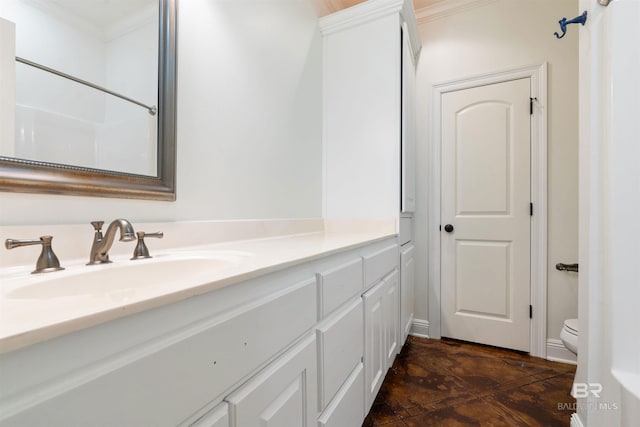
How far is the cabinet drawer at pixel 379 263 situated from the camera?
1205mm

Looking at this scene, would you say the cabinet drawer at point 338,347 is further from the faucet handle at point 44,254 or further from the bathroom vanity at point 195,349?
the faucet handle at point 44,254

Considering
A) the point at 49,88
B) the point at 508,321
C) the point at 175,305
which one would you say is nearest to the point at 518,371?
the point at 508,321

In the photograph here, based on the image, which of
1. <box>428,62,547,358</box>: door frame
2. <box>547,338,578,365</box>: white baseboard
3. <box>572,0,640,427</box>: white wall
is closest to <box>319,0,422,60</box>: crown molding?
<box>428,62,547,358</box>: door frame

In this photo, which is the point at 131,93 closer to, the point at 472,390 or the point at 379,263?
the point at 379,263

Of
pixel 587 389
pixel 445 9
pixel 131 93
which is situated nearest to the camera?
pixel 131 93

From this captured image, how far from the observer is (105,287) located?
26.9 inches

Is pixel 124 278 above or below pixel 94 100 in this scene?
below

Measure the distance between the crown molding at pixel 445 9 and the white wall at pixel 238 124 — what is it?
989 millimetres

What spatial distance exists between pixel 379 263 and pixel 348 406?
1.95 feet

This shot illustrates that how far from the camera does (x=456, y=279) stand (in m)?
2.19

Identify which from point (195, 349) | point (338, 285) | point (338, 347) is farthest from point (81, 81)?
point (338, 347)

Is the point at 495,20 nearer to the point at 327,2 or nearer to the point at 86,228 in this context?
the point at 327,2

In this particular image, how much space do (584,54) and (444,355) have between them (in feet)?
5.97

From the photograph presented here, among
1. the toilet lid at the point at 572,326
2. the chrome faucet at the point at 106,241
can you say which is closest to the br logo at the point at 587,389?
the toilet lid at the point at 572,326
